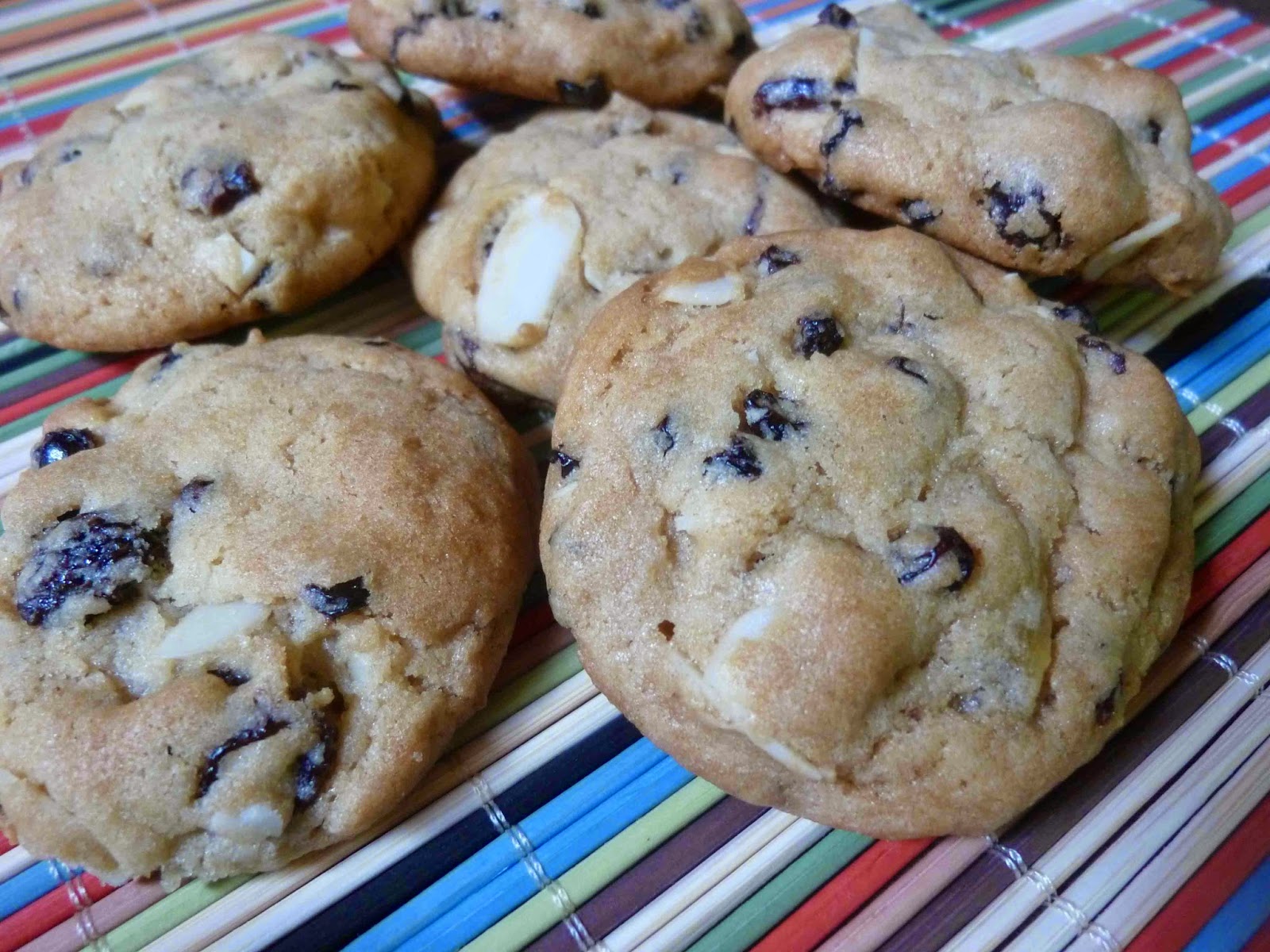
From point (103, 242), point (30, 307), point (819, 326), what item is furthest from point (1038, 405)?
point (30, 307)

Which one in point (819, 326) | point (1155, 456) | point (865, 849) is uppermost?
point (819, 326)

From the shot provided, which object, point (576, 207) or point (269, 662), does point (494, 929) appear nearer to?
point (269, 662)

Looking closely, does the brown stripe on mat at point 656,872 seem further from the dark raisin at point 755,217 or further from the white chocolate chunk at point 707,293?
the dark raisin at point 755,217

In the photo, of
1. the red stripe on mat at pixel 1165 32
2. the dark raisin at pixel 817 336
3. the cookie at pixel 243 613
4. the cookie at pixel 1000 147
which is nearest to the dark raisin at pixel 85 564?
the cookie at pixel 243 613

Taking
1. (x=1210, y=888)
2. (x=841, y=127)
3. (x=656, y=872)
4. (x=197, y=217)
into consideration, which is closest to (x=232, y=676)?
(x=656, y=872)

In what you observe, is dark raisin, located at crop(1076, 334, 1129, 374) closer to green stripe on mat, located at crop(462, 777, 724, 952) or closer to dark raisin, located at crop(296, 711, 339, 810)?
green stripe on mat, located at crop(462, 777, 724, 952)

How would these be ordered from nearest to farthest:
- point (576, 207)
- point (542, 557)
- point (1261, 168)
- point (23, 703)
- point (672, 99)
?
point (23, 703) → point (542, 557) → point (576, 207) → point (672, 99) → point (1261, 168)

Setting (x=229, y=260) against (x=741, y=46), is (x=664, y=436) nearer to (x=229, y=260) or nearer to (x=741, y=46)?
(x=229, y=260)
